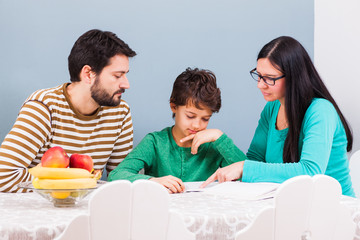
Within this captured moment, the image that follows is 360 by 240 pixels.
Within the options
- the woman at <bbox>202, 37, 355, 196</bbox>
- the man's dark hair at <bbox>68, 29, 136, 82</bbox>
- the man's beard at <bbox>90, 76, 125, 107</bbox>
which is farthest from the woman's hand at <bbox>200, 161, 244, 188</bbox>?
the man's dark hair at <bbox>68, 29, 136, 82</bbox>

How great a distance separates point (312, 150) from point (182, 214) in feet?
1.80

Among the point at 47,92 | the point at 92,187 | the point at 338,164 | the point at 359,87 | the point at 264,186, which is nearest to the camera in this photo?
the point at 92,187

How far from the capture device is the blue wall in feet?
6.45

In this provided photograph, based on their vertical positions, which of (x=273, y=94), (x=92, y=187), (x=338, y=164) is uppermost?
(x=273, y=94)

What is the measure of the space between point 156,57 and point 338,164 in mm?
1022

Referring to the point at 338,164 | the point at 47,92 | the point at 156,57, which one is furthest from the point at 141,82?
the point at 338,164

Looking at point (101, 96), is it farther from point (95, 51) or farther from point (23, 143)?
point (23, 143)

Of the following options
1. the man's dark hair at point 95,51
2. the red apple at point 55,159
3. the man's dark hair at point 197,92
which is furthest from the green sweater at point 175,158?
the red apple at point 55,159

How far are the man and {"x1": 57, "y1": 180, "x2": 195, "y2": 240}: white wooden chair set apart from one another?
0.80m

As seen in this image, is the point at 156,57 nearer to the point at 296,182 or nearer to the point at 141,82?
the point at 141,82

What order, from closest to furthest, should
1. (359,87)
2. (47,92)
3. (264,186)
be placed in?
1. (264,186)
2. (47,92)
3. (359,87)

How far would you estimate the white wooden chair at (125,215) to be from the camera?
2.93ft

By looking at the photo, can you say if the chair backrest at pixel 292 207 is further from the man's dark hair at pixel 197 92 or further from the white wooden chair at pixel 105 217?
the man's dark hair at pixel 197 92

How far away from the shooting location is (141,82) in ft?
7.11
